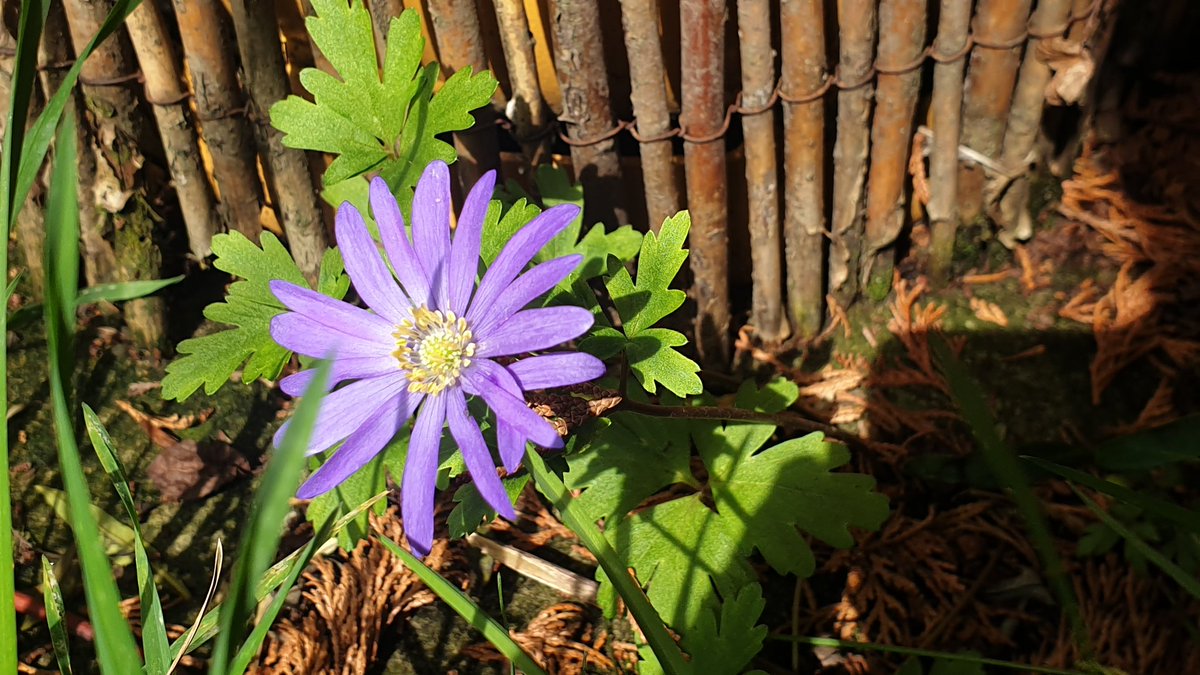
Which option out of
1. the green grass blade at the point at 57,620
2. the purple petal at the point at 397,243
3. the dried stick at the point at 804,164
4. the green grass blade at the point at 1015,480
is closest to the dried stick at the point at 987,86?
the dried stick at the point at 804,164

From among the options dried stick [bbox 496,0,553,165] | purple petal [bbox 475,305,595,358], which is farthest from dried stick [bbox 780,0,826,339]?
purple petal [bbox 475,305,595,358]

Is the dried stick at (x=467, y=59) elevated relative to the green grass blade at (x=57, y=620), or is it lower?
elevated

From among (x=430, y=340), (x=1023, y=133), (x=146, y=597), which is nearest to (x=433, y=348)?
(x=430, y=340)

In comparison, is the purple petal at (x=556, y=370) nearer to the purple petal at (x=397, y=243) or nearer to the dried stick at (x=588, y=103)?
the purple petal at (x=397, y=243)

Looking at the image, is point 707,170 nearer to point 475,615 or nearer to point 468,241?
point 468,241

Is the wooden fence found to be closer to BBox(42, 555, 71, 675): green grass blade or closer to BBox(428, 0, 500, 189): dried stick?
BBox(428, 0, 500, 189): dried stick

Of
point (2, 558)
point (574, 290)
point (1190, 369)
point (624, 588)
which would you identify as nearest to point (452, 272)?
point (574, 290)
